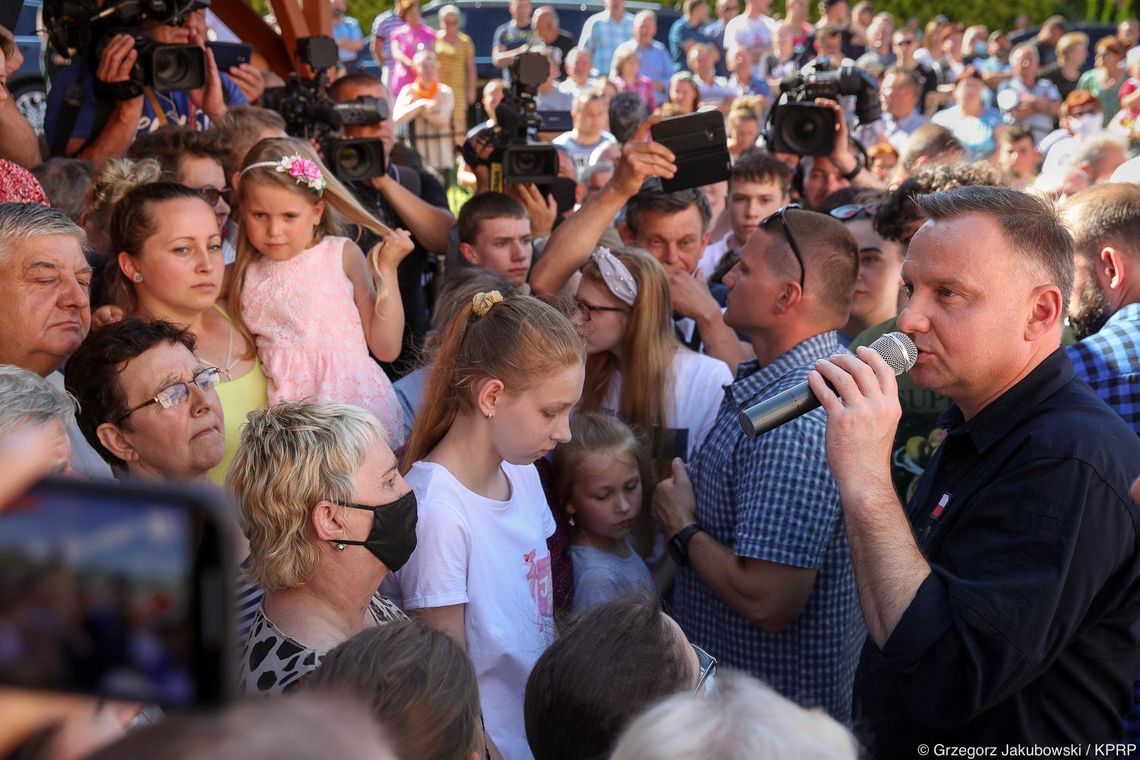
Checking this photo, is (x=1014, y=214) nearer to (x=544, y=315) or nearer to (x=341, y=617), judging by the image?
(x=544, y=315)

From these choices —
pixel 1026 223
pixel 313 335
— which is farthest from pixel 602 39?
pixel 1026 223

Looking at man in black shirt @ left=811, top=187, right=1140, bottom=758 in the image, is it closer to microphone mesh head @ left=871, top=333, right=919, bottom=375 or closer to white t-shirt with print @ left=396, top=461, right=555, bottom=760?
microphone mesh head @ left=871, top=333, right=919, bottom=375

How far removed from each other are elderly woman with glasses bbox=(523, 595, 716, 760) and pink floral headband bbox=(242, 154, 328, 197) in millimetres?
2143

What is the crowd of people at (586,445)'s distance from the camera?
77.3 inches

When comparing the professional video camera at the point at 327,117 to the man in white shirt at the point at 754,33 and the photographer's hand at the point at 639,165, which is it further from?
the man in white shirt at the point at 754,33

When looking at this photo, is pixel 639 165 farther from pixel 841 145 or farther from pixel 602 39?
pixel 602 39

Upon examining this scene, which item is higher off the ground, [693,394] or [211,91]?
[211,91]

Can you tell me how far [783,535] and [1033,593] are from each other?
2.96 feet

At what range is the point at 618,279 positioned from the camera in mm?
4051

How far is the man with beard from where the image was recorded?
10.6ft

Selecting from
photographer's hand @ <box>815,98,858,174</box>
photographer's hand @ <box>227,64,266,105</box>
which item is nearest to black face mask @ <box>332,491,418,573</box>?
photographer's hand @ <box>227,64,266,105</box>

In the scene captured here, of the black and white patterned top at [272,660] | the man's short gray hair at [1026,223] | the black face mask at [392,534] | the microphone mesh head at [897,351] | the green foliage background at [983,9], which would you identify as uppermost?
the man's short gray hair at [1026,223]

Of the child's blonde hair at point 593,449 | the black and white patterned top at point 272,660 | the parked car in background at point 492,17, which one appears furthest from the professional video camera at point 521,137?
the parked car in background at point 492,17

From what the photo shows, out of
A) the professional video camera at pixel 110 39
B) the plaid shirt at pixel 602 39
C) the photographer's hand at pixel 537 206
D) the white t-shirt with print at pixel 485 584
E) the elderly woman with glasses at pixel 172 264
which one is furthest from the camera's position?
the plaid shirt at pixel 602 39
